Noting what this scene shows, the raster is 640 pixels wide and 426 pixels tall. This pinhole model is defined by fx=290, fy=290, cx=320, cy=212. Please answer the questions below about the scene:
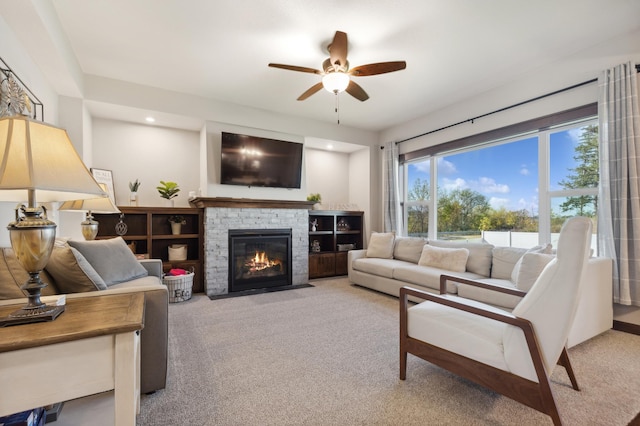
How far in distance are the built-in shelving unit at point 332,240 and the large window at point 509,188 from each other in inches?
42.1

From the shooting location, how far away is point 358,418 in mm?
1551

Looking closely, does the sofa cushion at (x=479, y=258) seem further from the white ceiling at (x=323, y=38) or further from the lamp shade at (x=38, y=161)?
the lamp shade at (x=38, y=161)

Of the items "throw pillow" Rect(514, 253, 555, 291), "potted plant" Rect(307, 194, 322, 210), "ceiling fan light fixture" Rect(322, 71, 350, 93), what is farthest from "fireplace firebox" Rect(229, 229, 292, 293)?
"throw pillow" Rect(514, 253, 555, 291)

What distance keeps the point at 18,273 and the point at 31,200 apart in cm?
65

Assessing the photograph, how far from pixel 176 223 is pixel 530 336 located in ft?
14.2

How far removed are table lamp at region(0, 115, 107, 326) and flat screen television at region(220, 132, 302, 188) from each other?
3253mm

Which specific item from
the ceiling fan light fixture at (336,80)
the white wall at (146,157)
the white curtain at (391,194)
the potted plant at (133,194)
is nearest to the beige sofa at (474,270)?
the white curtain at (391,194)

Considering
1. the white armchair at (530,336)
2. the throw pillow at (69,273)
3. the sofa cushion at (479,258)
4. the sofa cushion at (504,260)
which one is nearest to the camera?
the white armchair at (530,336)

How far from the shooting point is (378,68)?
2.69m

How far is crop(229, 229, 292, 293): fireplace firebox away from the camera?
4.34 meters

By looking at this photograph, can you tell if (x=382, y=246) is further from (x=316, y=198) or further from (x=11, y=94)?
(x=11, y=94)

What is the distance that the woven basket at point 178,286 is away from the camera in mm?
3658

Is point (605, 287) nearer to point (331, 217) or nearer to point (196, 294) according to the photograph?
point (331, 217)

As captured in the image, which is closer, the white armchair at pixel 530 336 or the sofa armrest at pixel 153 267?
the white armchair at pixel 530 336
